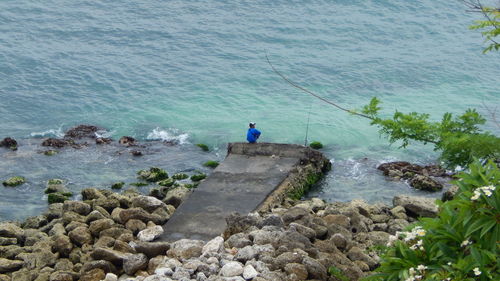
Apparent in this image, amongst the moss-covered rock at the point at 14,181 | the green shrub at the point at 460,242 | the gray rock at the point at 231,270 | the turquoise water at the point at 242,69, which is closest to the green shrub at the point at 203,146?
the turquoise water at the point at 242,69

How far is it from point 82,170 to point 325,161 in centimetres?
782

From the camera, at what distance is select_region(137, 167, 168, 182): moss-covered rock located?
920 inches

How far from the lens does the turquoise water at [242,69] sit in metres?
28.7

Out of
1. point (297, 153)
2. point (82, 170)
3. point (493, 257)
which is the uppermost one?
point (493, 257)

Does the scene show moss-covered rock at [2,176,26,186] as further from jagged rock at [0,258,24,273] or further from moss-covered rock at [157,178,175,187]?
jagged rock at [0,258,24,273]

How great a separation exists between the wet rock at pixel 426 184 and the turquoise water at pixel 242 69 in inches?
14.7

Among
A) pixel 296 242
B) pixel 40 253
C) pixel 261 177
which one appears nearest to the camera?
pixel 296 242

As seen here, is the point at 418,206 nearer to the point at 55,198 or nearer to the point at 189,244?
the point at 189,244

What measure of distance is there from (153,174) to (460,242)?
624 inches

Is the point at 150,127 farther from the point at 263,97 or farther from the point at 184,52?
the point at 184,52

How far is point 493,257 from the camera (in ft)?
26.7

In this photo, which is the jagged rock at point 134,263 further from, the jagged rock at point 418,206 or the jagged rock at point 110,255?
the jagged rock at point 418,206

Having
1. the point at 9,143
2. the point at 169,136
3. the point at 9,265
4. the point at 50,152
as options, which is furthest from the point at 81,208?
the point at 169,136

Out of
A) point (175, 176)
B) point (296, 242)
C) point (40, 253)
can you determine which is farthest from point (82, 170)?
point (296, 242)
